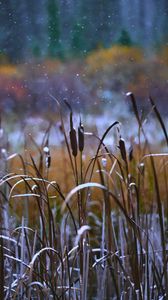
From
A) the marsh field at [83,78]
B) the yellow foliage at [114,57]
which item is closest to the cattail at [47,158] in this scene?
the marsh field at [83,78]

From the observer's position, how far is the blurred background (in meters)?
1.46

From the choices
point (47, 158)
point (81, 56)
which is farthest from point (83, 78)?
point (47, 158)

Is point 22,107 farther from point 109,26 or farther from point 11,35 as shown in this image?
point 109,26

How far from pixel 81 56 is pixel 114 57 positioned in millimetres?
110

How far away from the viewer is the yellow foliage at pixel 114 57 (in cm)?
160

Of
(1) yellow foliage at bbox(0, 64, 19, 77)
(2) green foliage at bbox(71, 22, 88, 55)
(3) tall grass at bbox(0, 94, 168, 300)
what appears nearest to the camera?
(3) tall grass at bbox(0, 94, 168, 300)

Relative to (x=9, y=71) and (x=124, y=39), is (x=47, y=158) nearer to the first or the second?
(x=9, y=71)

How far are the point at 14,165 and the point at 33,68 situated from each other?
288 mm

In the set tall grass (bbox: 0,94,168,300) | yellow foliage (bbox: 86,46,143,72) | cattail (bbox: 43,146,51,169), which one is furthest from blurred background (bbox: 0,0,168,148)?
cattail (bbox: 43,146,51,169)

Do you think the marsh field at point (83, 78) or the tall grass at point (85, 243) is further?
the marsh field at point (83, 78)

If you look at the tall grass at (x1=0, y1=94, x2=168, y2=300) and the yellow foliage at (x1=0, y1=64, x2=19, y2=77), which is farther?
the yellow foliage at (x1=0, y1=64, x2=19, y2=77)

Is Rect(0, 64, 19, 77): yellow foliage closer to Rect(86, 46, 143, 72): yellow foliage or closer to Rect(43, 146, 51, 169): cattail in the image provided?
Rect(86, 46, 143, 72): yellow foliage

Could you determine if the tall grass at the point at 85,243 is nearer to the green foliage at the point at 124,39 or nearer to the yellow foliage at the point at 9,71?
the yellow foliage at the point at 9,71

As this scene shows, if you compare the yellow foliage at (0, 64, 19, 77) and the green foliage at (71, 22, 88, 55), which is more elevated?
the green foliage at (71, 22, 88, 55)
